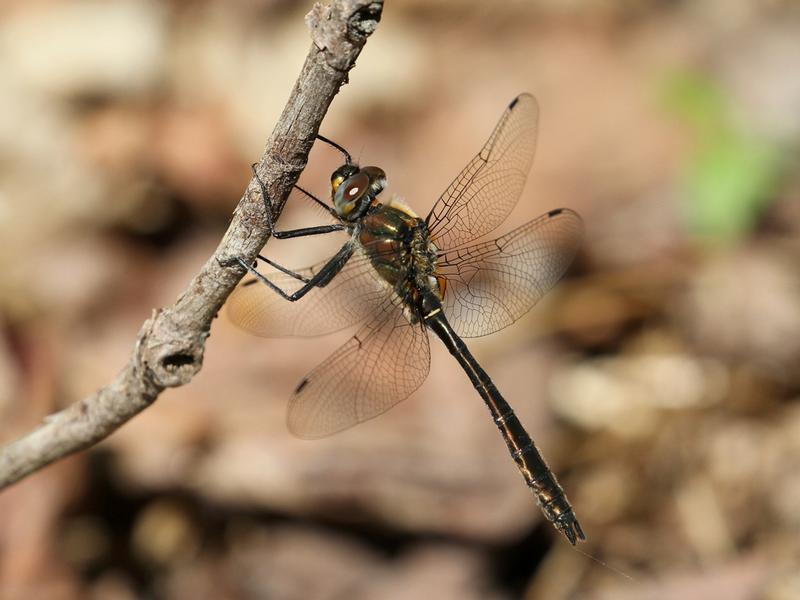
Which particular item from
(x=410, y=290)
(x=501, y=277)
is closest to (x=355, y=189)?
(x=410, y=290)

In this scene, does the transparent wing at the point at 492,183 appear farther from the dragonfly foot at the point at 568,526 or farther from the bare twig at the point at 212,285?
the bare twig at the point at 212,285

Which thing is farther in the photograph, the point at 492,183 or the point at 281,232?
the point at 492,183

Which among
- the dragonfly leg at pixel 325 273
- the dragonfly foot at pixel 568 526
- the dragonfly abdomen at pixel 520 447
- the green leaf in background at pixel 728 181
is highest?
the green leaf in background at pixel 728 181

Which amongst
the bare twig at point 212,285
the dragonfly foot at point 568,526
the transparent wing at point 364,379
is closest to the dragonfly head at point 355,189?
the transparent wing at point 364,379

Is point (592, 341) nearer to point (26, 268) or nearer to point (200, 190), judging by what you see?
point (200, 190)

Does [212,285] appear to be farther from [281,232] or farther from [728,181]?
[728,181]

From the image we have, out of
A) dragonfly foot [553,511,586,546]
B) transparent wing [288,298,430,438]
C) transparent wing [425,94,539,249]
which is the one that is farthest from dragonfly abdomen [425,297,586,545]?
transparent wing [425,94,539,249]

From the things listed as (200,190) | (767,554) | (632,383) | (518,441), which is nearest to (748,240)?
(632,383)
